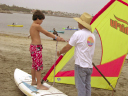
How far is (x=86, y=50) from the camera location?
2.95 metres

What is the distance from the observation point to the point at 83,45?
2918 mm

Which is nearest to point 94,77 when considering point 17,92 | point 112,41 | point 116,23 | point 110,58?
point 110,58

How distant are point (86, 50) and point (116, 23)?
1.42 m

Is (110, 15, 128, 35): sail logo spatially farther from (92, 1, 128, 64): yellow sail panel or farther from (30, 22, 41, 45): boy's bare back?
(30, 22, 41, 45): boy's bare back

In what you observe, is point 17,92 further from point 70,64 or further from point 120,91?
point 120,91

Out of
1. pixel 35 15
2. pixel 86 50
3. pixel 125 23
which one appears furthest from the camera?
pixel 125 23

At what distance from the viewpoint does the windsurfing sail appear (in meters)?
3.82

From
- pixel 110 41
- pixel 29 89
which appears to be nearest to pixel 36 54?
pixel 29 89

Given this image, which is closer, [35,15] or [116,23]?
[35,15]

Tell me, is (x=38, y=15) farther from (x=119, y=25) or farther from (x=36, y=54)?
(x=119, y=25)

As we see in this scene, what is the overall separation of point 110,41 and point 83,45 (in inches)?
55.1

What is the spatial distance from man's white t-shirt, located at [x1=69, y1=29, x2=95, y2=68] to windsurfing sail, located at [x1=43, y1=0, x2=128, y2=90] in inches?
32.5

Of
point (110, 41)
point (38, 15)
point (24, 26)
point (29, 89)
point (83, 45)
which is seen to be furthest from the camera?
point (24, 26)

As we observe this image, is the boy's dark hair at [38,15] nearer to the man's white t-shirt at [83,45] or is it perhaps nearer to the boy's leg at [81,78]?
the man's white t-shirt at [83,45]
